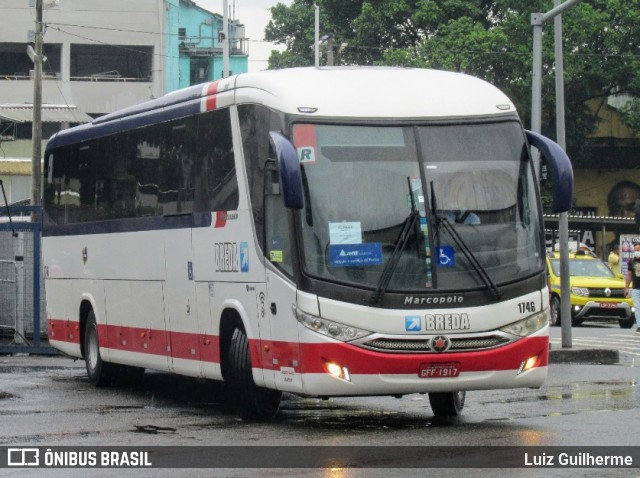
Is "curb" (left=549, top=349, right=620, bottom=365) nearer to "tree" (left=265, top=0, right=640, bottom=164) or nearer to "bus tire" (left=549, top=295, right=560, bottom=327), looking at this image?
"bus tire" (left=549, top=295, right=560, bottom=327)

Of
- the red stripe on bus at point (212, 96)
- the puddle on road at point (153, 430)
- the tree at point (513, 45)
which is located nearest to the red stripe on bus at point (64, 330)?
the red stripe on bus at point (212, 96)

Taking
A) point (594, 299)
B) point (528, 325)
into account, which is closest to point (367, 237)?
point (528, 325)

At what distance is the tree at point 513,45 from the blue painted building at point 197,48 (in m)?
13.5

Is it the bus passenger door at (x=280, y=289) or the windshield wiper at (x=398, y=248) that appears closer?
the windshield wiper at (x=398, y=248)

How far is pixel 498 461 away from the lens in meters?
10.9

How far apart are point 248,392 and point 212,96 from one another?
3020 millimetres

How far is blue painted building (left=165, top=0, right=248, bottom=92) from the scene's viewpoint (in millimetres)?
75812

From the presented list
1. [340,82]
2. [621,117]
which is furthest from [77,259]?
[621,117]

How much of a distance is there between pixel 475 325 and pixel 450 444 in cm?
160

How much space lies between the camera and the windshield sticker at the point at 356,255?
1329 cm

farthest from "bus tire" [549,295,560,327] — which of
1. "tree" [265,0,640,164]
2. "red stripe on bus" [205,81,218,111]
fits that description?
"red stripe on bus" [205,81,218,111]

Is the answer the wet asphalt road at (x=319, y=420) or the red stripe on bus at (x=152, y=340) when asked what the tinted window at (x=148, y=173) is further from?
the wet asphalt road at (x=319, y=420)

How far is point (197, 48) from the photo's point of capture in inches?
3228

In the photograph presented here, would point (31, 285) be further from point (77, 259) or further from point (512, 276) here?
point (512, 276)
